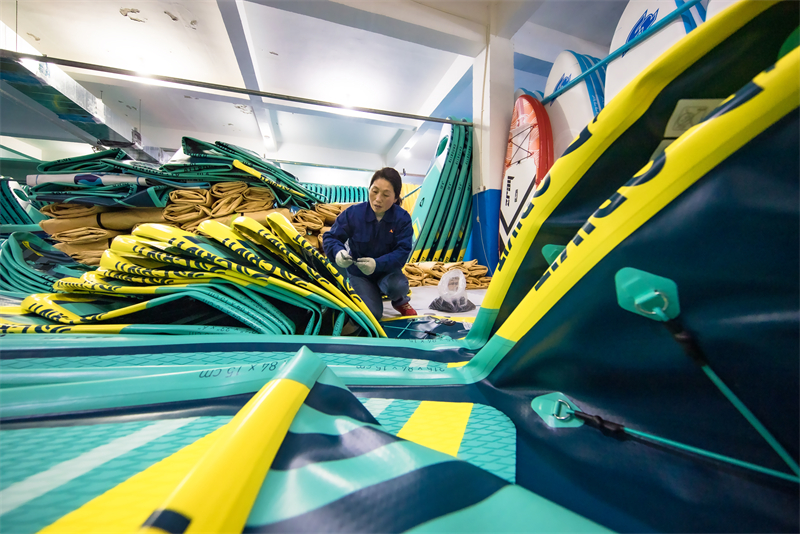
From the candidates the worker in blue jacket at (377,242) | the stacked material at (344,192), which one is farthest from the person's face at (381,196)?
the stacked material at (344,192)

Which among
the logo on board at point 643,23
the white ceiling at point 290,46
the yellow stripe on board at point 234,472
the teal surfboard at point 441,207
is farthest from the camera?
the teal surfboard at point 441,207

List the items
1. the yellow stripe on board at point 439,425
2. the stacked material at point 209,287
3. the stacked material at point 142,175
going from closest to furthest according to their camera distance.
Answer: the yellow stripe on board at point 439,425 → the stacked material at point 209,287 → the stacked material at point 142,175

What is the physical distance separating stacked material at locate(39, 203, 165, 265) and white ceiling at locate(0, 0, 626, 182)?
0.98 m

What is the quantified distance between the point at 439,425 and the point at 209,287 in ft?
1.83

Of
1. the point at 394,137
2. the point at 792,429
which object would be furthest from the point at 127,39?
the point at 792,429

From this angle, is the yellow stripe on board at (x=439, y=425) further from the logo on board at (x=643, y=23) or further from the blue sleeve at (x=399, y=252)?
the logo on board at (x=643, y=23)

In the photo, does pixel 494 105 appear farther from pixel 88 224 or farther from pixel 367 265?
pixel 88 224

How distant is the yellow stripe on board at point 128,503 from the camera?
15 centimetres

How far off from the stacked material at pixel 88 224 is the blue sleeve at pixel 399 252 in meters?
1.09

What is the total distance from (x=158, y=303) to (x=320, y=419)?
548mm

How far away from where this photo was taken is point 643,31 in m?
1.62

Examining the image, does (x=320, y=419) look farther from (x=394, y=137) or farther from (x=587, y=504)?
(x=394, y=137)

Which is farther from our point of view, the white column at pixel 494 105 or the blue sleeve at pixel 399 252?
the white column at pixel 494 105

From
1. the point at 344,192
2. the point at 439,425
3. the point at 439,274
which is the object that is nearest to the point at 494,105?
the point at 439,274
